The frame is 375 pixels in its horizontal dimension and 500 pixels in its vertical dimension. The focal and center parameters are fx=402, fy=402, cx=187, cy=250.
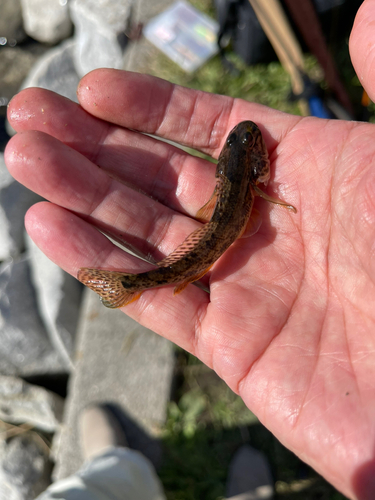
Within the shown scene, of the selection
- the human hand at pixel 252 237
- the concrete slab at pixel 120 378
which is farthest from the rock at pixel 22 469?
the human hand at pixel 252 237

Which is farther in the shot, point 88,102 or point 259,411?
point 88,102

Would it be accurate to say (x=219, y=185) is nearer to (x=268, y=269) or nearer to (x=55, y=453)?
(x=268, y=269)

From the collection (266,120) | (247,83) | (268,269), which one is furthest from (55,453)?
(247,83)

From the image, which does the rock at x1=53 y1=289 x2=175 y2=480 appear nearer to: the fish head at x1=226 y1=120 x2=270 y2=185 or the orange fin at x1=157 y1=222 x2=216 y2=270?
the orange fin at x1=157 y1=222 x2=216 y2=270

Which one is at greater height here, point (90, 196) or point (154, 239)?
point (90, 196)

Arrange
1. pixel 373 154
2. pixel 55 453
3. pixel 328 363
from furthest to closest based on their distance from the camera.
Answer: pixel 55 453, pixel 373 154, pixel 328 363

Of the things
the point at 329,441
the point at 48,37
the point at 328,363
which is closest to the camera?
the point at 329,441

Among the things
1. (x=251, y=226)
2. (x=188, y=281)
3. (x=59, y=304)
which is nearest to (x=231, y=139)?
(x=251, y=226)
